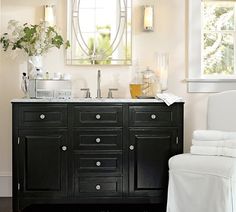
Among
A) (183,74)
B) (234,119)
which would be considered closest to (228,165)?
(234,119)

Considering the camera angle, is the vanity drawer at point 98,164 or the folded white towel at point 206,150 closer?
the folded white towel at point 206,150

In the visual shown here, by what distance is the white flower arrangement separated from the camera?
3.82 metres

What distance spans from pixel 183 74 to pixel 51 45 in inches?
47.4

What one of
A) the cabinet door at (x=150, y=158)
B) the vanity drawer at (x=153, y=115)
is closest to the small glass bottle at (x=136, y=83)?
the vanity drawer at (x=153, y=115)

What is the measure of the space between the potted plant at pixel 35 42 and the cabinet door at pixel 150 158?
0.99m

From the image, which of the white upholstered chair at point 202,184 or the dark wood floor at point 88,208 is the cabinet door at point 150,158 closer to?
the dark wood floor at point 88,208

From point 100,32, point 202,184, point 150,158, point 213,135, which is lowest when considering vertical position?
point 202,184

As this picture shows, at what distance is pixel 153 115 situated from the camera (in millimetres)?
3598

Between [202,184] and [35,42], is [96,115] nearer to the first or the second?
[35,42]

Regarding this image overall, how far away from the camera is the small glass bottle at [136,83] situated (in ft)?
12.7

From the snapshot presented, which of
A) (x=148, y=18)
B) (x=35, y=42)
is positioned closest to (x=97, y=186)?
(x=35, y=42)

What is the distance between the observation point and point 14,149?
357cm

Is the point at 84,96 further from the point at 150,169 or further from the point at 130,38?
the point at 150,169

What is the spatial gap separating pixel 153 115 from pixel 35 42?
1.17 meters
